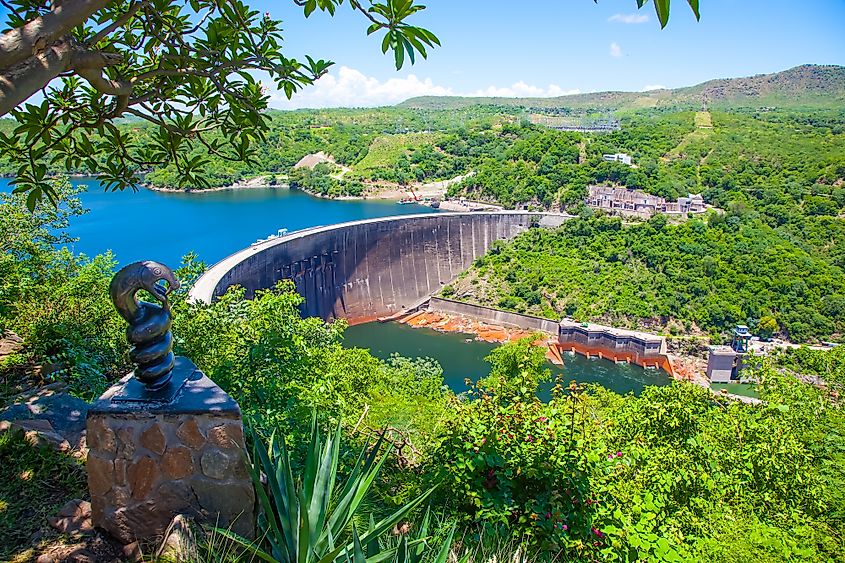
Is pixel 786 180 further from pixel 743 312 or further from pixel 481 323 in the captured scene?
pixel 481 323

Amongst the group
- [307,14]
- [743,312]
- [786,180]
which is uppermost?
[307,14]

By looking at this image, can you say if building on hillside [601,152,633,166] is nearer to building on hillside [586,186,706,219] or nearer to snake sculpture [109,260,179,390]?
building on hillside [586,186,706,219]

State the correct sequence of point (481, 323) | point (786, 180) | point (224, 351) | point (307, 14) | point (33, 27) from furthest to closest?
point (786, 180) → point (481, 323) → point (224, 351) → point (307, 14) → point (33, 27)

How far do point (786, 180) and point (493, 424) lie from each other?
36180 millimetres

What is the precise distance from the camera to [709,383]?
1925cm

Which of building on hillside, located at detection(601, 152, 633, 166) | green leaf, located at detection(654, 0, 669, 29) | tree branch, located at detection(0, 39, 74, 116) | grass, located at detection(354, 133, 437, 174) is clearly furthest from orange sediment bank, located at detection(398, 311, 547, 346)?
grass, located at detection(354, 133, 437, 174)

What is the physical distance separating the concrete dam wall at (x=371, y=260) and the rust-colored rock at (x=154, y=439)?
12.8 meters

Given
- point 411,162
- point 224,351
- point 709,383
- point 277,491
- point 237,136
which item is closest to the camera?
point 277,491

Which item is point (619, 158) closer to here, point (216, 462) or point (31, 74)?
point (216, 462)

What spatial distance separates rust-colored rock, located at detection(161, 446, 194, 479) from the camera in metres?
2.01

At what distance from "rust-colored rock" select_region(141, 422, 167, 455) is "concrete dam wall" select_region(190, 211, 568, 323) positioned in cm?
1285

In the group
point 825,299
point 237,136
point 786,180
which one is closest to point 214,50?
point 237,136

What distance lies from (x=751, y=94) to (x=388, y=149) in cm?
8710

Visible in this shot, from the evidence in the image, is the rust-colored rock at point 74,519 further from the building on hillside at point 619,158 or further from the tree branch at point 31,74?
the building on hillside at point 619,158
